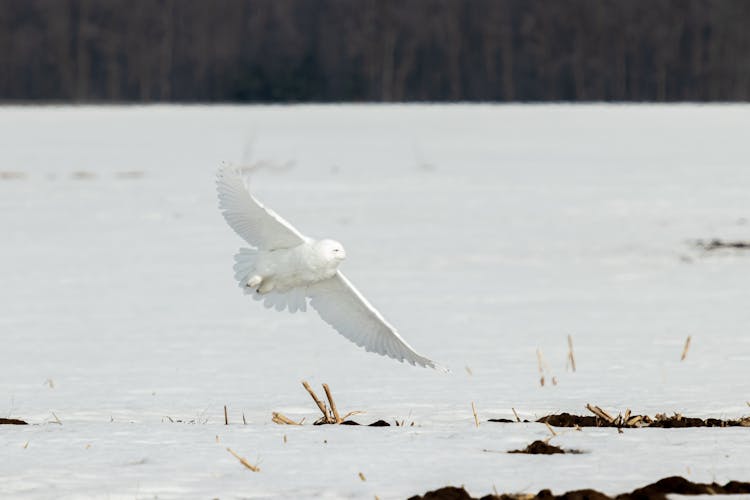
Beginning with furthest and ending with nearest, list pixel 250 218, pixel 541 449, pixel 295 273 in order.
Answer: pixel 250 218 → pixel 295 273 → pixel 541 449

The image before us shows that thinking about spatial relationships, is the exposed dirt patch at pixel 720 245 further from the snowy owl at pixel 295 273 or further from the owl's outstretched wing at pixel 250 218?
the owl's outstretched wing at pixel 250 218

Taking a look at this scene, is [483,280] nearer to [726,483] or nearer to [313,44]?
[726,483]

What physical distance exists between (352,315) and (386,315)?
4.46 meters

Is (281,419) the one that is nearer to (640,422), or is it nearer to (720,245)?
(640,422)

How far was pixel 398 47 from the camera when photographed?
177 ft

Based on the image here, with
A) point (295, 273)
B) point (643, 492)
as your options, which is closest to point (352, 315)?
point (295, 273)

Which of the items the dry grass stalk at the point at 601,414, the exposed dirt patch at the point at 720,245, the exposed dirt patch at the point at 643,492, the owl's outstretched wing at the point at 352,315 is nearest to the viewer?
the exposed dirt patch at the point at 643,492

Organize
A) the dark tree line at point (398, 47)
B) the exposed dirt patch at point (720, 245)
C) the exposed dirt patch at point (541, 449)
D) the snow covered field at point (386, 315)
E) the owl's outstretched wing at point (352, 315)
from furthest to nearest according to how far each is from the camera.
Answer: the dark tree line at point (398, 47), the exposed dirt patch at point (720, 245), the owl's outstretched wing at point (352, 315), the exposed dirt patch at point (541, 449), the snow covered field at point (386, 315)

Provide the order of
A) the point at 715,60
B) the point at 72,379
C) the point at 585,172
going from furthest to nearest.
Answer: the point at 715,60 < the point at 585,172 < the point at 72,379

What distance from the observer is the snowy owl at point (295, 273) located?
273 inches

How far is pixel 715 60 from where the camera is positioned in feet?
174

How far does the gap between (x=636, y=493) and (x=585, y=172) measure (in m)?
19.4

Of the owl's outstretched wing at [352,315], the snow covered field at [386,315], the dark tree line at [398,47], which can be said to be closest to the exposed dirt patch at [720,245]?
the snow covered field at [386,315]

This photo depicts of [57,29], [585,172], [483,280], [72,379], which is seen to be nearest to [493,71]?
[57,29]
